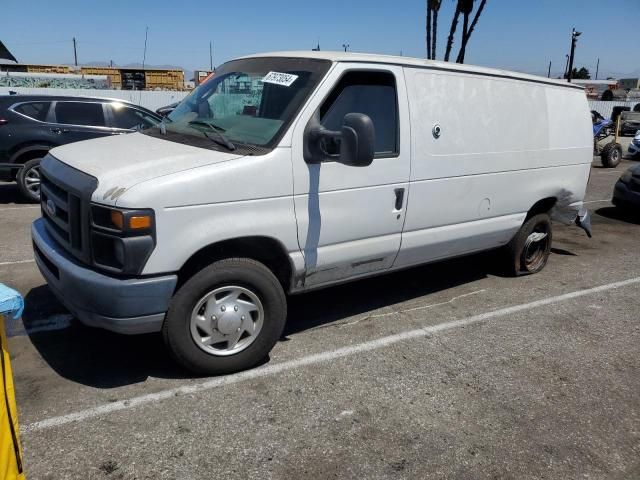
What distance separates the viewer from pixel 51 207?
3.79 m

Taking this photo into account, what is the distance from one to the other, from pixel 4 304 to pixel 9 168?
8057 mm

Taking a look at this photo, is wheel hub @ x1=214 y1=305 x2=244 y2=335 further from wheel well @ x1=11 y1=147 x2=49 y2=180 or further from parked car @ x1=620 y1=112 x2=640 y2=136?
parked car @ x1=620 y1=112 x2=640 y2=136

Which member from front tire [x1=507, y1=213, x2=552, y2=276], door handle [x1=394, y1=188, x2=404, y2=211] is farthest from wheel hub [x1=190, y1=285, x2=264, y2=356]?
front tire [x1=507, y1=213, x2=552, y2=276]

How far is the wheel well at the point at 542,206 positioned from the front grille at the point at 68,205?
433 centimetres

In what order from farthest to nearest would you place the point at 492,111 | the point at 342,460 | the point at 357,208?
1. the point at 492,111
2. the point at 357,208
3. the point at 342,460

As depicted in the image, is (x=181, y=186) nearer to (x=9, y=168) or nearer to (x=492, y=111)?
(x=492, y=111)

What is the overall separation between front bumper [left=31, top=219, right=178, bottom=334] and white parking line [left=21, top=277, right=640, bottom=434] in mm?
451

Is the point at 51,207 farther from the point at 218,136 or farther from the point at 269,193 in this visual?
the point at 269,193

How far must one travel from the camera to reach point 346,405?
135 inches

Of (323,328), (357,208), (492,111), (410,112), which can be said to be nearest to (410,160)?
(410,112)

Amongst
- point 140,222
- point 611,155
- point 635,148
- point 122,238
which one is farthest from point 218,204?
point 635,148

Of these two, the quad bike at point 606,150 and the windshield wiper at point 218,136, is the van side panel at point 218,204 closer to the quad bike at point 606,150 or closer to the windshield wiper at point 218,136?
the windshield wiper at point 218,136

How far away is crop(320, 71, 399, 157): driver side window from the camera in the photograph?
386cm

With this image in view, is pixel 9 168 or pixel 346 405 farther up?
pixel 9 168
